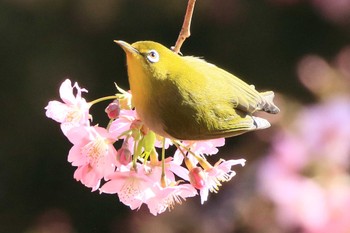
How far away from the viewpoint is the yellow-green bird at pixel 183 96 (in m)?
1.02

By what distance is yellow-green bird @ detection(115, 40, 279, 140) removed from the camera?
102 centimetres

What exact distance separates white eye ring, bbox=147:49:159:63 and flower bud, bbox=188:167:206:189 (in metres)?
0.21

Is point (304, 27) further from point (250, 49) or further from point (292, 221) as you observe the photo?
point (292, 221)

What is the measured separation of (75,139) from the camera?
114cm

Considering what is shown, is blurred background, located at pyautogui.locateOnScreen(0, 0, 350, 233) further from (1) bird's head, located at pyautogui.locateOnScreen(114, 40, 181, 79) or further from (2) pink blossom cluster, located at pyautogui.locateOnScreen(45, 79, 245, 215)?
(1) bird's head, located at pyautogui.locateOnScreen(114, 40, 181, 79)

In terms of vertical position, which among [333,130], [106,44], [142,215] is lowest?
[142,215]

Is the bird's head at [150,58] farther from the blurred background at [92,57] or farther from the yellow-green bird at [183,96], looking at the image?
the blurred background at [92,57]

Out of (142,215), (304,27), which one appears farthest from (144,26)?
(142,215)

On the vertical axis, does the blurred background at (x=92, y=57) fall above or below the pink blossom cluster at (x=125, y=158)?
below

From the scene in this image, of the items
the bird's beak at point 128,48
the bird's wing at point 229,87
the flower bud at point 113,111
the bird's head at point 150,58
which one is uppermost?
the bird's beak at point 128,48

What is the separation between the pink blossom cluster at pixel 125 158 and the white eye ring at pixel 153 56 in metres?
0.13

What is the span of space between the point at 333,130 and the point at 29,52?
1.98 m

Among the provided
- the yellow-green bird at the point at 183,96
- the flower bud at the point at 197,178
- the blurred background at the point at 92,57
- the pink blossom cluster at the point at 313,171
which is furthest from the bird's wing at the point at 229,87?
the blurred background at the point at 92,57

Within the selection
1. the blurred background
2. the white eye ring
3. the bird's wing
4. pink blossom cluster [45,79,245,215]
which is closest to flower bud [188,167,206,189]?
pink blossom cluster [45,79,245,215]
